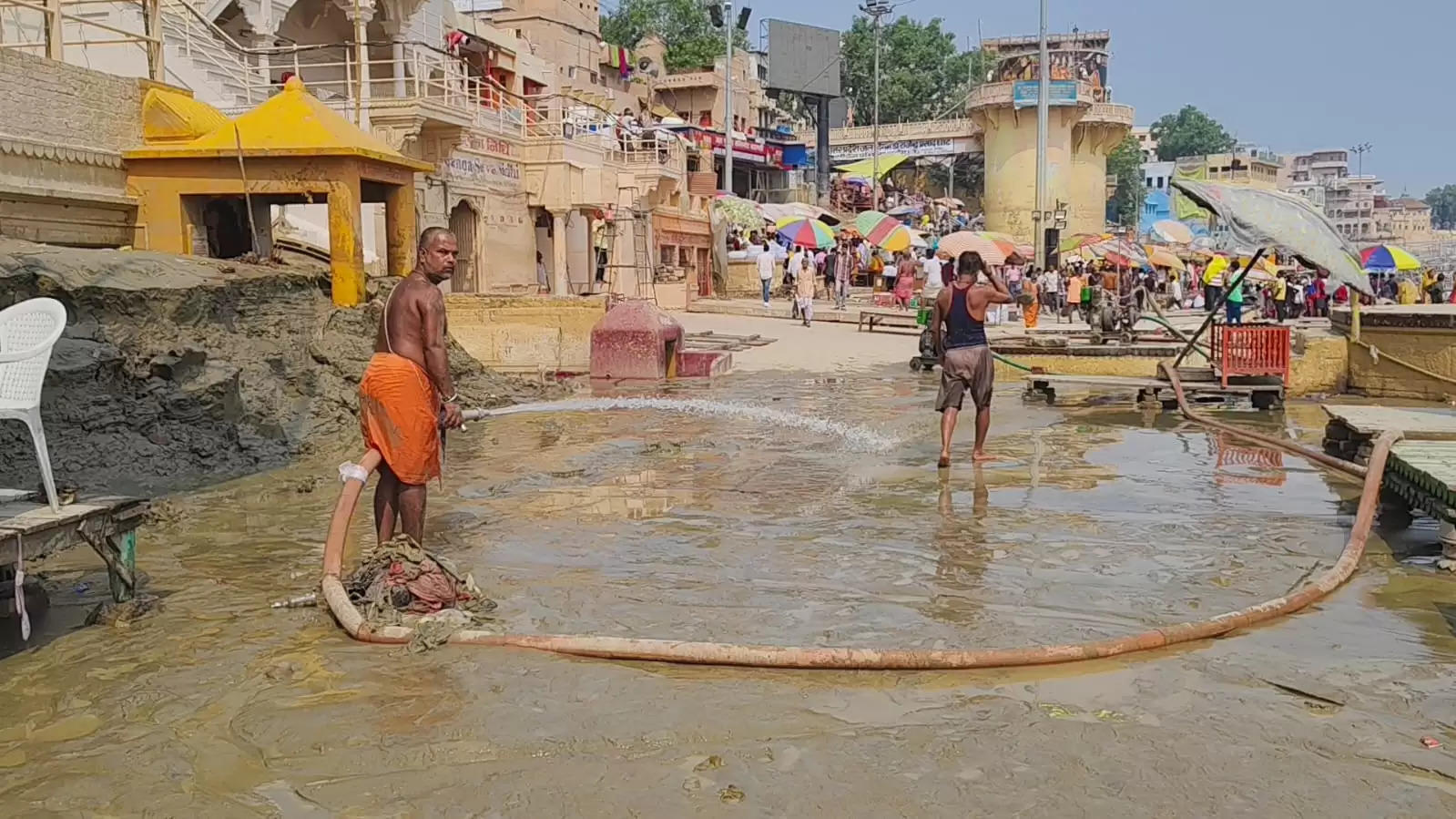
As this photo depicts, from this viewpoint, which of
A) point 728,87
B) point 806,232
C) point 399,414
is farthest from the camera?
point 728,87

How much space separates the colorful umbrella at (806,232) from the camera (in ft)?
116

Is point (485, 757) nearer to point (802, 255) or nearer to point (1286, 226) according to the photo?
point (1286, 226)

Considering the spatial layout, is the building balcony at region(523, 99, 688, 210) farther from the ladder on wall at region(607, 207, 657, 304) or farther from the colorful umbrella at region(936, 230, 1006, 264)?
the colorful umbrella at region(936, 230, 1006, 264)

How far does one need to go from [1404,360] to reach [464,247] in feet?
56.3

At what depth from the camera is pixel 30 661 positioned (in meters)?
4.69

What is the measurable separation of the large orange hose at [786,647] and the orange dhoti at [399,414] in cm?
28

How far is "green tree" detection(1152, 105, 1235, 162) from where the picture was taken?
142m

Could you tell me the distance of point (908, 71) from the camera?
80.5 meters

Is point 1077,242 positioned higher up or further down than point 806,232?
further down

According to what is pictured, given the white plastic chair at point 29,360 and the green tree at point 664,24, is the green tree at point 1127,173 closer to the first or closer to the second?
the green tree at point 664,24

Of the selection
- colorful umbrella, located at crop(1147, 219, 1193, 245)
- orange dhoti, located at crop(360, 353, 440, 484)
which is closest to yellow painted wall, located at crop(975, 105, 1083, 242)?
colorful umbrella, located at crop(1147, 219, 1193, 245)

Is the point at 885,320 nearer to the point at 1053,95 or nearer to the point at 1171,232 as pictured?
the point at 1171,232

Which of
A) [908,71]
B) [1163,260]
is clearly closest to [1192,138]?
[908,71]

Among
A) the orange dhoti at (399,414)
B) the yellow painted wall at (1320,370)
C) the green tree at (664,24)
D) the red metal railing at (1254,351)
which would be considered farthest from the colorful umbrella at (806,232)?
the green tree at (664,24)
